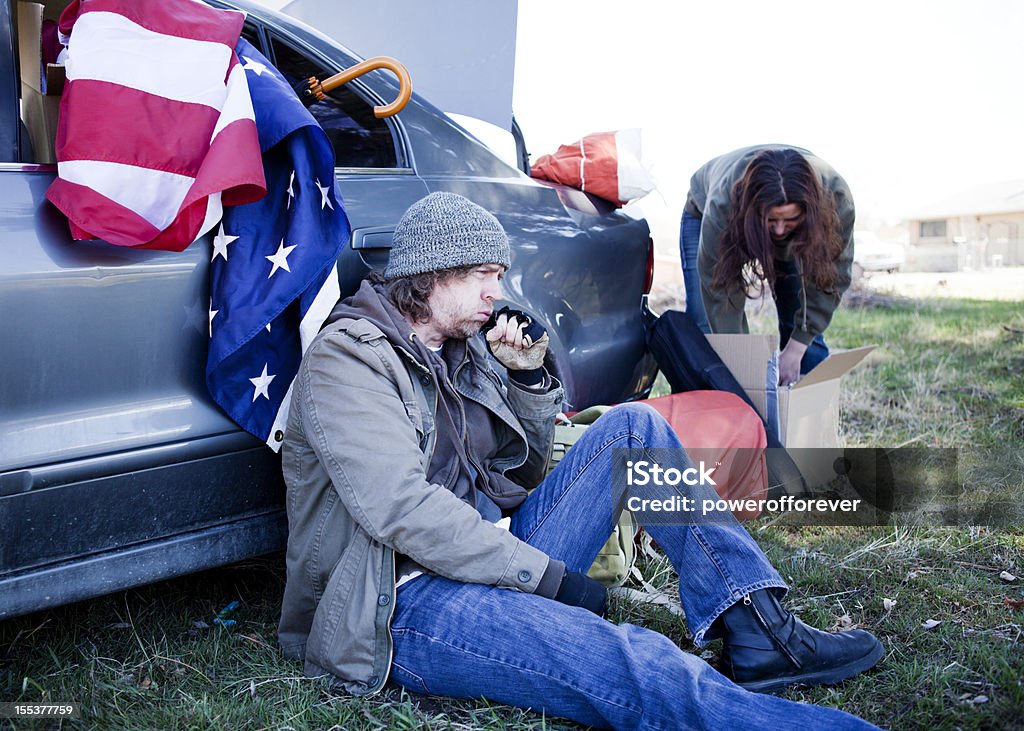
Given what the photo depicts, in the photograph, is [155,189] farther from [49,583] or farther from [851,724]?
[851,724]

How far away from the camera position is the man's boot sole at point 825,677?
2135mm

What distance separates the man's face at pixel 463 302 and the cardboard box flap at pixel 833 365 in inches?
62.6

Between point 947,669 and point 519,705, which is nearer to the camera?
point 519,705

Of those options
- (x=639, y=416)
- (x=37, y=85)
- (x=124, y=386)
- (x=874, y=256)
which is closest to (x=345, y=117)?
(x=37, y=85)

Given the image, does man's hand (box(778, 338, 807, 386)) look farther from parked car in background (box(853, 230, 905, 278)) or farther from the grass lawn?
parked car in background (box(853, 230, 905, 278))

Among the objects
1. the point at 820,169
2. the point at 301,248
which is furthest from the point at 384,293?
the point at 820,169

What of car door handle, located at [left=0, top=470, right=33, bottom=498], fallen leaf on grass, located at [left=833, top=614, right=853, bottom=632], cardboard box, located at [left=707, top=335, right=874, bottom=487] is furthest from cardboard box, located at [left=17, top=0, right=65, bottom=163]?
fallen leaf on grass, located at [left=833, top=614, right=853, bottom=632]

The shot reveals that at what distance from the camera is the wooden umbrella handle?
8.36 ft

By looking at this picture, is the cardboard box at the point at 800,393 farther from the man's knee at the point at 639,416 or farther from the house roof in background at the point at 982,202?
the house roof in background at the point at 982,202

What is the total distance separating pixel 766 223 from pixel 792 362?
715 millimetres

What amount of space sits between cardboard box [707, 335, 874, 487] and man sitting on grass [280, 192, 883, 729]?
4.04 ft

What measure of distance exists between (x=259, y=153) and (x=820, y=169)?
7.94 ft

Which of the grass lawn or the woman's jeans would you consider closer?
the grass lawn

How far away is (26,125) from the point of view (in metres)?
2.37
